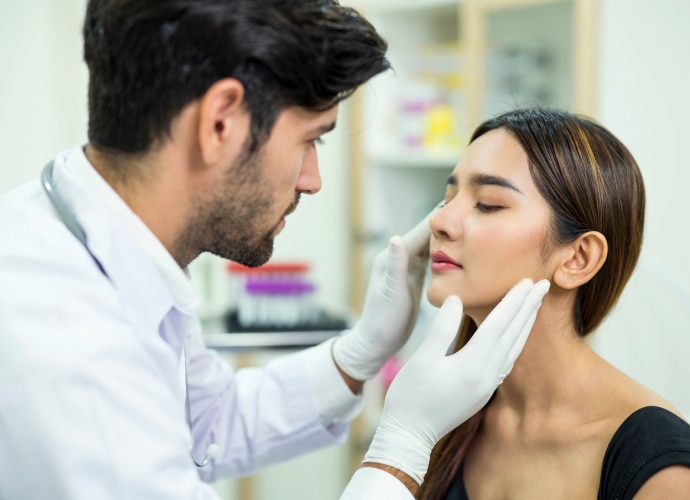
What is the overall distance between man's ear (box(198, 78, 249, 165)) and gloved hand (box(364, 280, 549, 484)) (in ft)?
1.33

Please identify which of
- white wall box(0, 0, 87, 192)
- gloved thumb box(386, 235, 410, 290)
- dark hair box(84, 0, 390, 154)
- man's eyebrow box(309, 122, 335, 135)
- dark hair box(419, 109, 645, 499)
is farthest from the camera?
white wall box(0, 0, 87, 192)

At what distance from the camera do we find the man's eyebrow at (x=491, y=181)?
1313 millimetres

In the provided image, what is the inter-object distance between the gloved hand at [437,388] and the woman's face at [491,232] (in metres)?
0.11

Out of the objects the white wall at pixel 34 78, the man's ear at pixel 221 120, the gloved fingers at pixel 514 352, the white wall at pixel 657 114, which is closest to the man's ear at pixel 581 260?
the gloved fingers at pixel 514 352

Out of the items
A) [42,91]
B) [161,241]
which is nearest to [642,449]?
[161,241]

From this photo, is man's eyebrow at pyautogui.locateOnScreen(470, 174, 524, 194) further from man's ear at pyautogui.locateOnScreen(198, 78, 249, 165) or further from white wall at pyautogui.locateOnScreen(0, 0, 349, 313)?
white wall at pyautogui.locateOnScreen(0, 0, 349, 313)

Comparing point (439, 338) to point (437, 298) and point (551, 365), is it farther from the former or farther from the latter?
point (551, 365)

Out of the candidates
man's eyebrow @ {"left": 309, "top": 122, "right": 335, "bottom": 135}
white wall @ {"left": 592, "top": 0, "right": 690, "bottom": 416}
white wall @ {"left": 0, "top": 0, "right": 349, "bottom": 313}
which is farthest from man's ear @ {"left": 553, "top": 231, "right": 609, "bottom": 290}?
white wall @ {"left": 0, "top": 0, "right": 349, "bottom": 313}

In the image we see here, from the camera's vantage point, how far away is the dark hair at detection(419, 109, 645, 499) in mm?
1301

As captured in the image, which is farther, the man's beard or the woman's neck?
the woman's neck

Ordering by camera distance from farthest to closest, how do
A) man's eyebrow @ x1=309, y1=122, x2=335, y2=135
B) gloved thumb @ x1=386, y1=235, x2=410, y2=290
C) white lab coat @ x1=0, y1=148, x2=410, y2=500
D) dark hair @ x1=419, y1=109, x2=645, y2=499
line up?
gloved thumb @ x1=386, y1=235, x2=410, y2=290 < dark hair @ x1=419, y1=109, x2=645, y2=499 < man's eyebrow @ x1=309, y1=122, x2=335, y2=135 < white lab coat @ x1=0, y1=148, x2=410, y2=500

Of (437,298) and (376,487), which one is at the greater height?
(437,298)

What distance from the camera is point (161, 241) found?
1.14 metres

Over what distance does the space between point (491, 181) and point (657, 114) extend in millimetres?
1202
